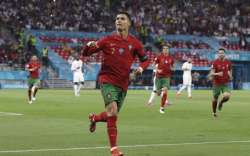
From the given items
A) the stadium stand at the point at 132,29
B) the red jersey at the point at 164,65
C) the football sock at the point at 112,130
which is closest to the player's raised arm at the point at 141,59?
the football sock at the point at 112,130

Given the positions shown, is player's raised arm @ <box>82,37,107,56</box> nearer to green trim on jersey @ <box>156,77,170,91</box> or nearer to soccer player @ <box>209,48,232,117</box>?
soccer player @ <box>209,48,232,117</box>

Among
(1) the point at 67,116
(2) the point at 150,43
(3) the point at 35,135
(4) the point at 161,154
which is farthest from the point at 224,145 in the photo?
(2) the point at 150,43

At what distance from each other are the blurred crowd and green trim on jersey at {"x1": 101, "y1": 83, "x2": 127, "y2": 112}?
154ft

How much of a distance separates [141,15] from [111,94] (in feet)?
179

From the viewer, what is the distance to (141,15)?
66.8m

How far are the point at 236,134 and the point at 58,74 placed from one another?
4185cm

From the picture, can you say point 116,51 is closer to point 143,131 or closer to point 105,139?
point 105,139

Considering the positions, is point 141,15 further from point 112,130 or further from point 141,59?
point 112,130

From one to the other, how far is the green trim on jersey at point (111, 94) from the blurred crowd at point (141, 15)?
154ft

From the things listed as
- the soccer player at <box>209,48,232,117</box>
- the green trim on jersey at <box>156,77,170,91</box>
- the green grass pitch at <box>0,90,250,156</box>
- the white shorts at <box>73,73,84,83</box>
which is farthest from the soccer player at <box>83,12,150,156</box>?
the white shorts at <box>73,73,84,83</box>

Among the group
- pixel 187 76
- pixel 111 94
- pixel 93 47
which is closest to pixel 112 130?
pixel 111 94

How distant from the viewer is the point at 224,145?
558 inches

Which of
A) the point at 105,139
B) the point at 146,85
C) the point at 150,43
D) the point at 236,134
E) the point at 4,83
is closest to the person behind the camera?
the point at 105,139

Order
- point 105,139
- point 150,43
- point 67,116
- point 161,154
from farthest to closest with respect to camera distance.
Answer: point 150,43
point 67,116
point 105,139
point 161,154
